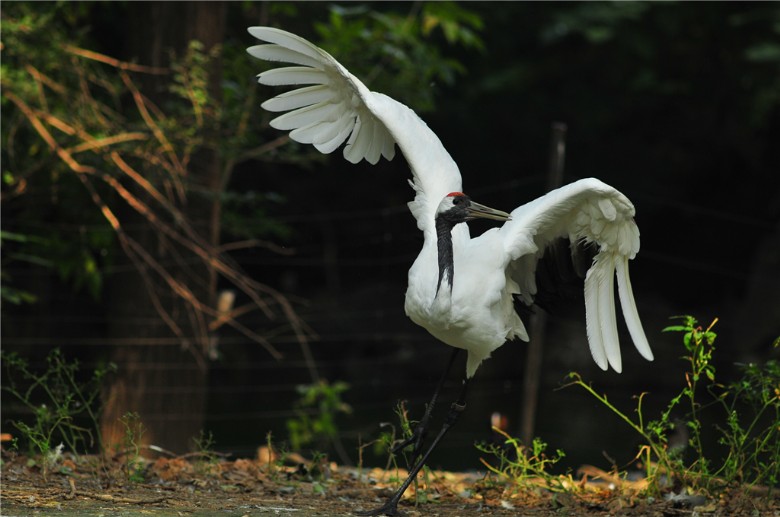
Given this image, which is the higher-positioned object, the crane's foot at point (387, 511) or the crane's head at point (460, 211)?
the crane's head at point (460, 211)

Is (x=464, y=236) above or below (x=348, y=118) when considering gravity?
below

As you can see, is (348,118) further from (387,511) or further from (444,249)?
(387,511)

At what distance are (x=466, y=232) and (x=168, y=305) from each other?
Result: 2.68m

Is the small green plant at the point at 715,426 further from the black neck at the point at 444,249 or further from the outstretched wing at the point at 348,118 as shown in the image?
the outstretched wing at the point at 348,118

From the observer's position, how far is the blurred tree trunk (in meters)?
6.98

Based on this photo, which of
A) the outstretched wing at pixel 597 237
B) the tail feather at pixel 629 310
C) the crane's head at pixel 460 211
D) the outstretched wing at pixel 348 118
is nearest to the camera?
the outstretched wing at pixel 597 237

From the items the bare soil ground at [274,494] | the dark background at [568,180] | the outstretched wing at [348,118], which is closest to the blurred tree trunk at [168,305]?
the bare soil ground at [274,494]

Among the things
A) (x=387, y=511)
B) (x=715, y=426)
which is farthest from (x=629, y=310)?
(x=387, y=511)

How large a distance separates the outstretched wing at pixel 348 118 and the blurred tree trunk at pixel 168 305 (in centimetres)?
168

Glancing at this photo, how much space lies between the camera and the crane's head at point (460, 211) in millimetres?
4902

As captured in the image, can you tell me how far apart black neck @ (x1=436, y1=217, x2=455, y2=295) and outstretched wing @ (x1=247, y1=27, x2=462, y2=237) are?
0.13m

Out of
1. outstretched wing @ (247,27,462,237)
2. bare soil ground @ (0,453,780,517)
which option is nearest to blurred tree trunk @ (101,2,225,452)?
bare soil ground @ (0,453,780,517)

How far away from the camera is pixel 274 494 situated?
502 centimetres

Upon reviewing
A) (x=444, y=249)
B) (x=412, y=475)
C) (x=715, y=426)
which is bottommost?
(x=412, y=475)
